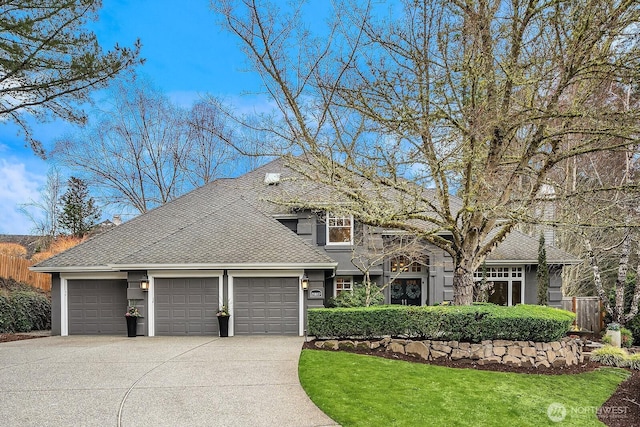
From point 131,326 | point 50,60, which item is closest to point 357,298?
point 131,326

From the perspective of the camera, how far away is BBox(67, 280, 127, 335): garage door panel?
1385cm

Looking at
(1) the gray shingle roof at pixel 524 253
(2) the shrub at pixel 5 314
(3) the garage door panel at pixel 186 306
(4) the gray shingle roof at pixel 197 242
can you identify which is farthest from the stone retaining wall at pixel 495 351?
(2) the shrub at pixel 5 314

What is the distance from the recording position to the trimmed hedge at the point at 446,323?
956 cm

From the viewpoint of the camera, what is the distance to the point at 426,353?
31.9 feet

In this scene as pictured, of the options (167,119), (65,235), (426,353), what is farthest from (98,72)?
(65,235)

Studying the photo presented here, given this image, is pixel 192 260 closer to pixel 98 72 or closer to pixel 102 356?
pixel 102 356

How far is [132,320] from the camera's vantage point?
42.0 feet

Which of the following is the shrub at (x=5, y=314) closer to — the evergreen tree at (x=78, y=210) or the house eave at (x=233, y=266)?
the house eave at (x=233, y=266)

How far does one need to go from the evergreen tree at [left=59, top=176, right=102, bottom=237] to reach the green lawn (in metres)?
23.2

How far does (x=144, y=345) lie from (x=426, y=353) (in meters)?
7.16

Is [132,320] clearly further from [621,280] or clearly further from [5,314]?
[621,280]

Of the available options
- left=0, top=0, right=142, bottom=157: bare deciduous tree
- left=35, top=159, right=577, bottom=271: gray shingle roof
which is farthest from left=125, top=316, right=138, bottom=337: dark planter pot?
left=0, top=0, right=142, bottom=157: bare deciduous tree

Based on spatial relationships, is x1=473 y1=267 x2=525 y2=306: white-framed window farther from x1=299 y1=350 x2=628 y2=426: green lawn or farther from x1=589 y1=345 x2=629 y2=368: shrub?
x1=299 y1=350 x2=628 y2=426: green lawn

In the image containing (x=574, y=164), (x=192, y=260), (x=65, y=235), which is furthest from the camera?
(x=65, y=235)
